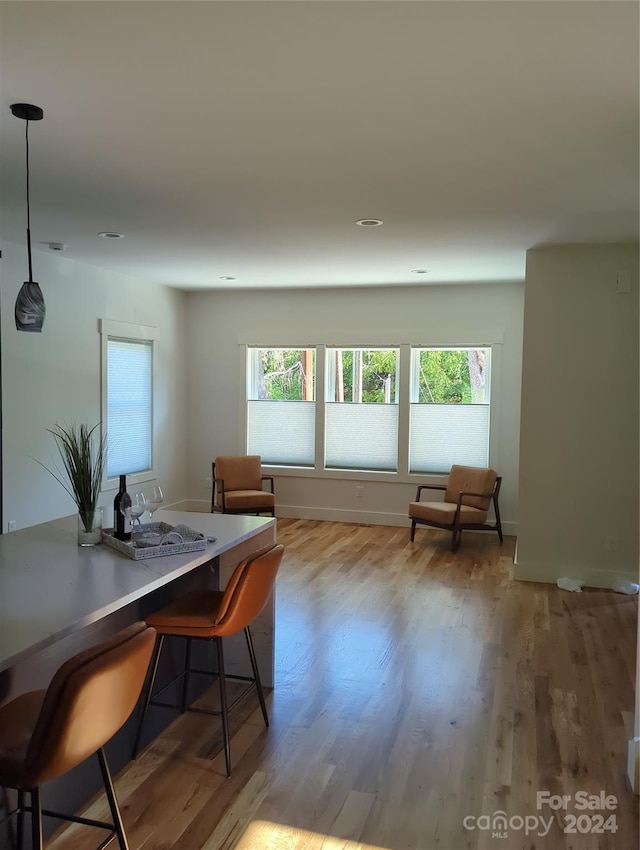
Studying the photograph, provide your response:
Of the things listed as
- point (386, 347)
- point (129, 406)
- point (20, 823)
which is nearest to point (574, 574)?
point (386, 347)

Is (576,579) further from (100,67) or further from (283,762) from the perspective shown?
(100,67)

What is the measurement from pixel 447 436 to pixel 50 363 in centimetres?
417

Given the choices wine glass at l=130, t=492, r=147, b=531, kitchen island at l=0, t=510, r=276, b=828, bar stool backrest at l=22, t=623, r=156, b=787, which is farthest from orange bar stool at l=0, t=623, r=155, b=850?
wine glass at l=130, t=492, r=147, b=531

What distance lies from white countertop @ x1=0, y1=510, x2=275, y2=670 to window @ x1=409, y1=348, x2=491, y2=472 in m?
4.51

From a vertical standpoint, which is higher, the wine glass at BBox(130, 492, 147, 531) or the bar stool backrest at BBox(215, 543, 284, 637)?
the wine glass at BBox(130, 492, 147, 531)

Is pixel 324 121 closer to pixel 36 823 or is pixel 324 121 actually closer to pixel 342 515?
pixel 36 823

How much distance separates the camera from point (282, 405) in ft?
26.3

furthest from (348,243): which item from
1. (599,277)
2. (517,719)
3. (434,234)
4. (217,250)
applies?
(517,719)

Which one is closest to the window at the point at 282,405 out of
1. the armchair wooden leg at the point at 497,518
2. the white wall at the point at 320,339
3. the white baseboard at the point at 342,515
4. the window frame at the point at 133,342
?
the white wall at the point at 320,339

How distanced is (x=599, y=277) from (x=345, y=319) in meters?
3.16

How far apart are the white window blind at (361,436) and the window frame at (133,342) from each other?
6.60 feet

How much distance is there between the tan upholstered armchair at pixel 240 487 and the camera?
7.06m

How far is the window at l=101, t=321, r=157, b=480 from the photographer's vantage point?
6.69m

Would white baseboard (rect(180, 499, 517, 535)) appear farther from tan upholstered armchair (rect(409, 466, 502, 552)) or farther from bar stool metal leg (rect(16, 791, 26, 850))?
bar stool metal leg (rect(16, 791, 26, 850))
